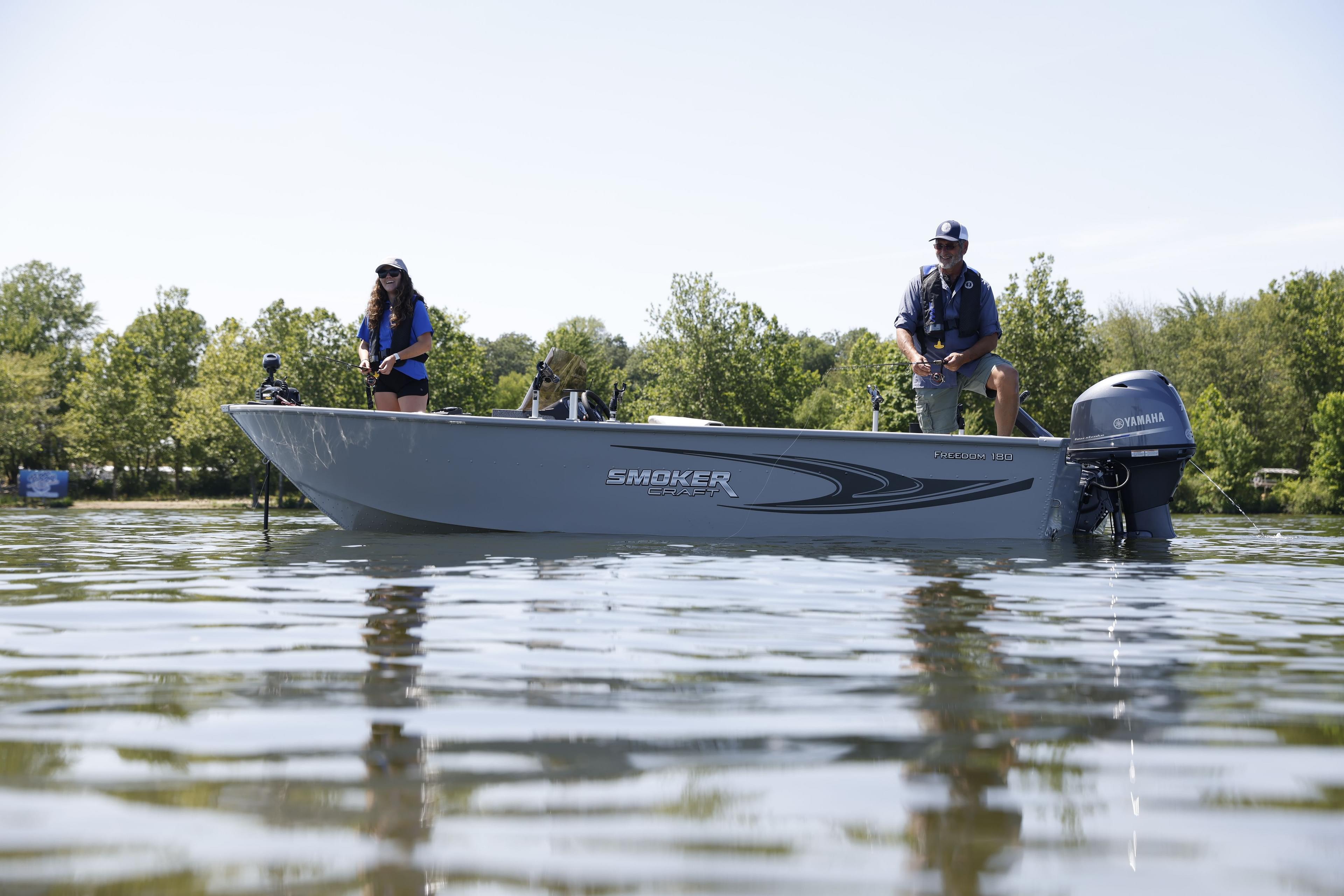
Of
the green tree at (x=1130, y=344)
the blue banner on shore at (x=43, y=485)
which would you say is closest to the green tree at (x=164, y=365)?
the blue banner on shore at (x=43, y=485)

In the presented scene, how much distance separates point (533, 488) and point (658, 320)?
126 ft

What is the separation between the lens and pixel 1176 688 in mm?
2434

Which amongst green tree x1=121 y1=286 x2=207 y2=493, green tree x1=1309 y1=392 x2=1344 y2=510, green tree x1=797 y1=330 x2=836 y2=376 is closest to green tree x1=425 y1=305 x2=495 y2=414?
green tree x1=121 y1=286 x2=207 y2=493

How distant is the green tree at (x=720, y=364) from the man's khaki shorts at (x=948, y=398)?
112 ft

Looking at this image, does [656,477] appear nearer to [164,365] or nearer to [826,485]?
[826,485]

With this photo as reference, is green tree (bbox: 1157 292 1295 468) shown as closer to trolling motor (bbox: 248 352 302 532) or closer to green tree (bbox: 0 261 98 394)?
trolling motor (bbox: 248 352 302 532)

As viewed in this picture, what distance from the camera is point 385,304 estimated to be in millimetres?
7387

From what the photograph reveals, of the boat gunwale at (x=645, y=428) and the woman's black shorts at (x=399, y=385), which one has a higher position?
the woman's black shorts at (x=399, y=385)

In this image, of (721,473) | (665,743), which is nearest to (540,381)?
(721,473)

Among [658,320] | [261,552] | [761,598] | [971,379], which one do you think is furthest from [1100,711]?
[658,320]

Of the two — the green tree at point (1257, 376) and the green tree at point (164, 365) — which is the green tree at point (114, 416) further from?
the green tree at point (1257, 376)

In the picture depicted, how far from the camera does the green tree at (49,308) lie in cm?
5972

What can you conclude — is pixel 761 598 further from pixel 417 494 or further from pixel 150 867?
pixel 417 494

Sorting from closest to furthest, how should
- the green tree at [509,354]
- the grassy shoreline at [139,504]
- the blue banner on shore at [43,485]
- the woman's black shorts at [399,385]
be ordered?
the woman's black shorts at [399,385] → the grassy shoreline at [139,504] → the blue banner on shore at [43,485] → the green tree at [509,354]
